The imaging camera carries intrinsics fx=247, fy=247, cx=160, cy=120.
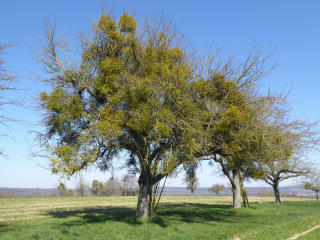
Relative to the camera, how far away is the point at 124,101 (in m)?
10.3

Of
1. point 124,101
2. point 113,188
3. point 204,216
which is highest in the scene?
point 124,101

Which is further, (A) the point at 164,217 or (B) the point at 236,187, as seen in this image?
(B) the point at 236,187

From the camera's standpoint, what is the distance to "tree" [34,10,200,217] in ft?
30.8

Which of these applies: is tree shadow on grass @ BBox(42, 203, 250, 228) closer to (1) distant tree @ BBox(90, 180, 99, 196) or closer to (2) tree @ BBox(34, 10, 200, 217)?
(2) tree @ BBox(34, 10, 200, 217)

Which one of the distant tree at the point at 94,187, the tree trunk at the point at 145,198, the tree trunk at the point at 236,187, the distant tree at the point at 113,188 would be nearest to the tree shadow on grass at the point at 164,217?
the tree trunk at the point at 145,198

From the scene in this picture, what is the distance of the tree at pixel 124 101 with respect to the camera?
30.8 feet

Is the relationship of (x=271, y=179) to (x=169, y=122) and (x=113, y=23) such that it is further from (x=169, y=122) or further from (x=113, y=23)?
(x=113, y=23)

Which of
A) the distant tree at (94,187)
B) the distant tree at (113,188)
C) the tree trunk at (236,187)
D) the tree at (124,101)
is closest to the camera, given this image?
the tree at (124,101)

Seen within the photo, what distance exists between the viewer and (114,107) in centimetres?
1002

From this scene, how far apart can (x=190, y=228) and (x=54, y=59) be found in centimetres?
884

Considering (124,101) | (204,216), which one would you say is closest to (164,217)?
(204,216)

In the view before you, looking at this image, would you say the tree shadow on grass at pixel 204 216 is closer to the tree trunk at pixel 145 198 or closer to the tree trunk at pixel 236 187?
the tree trunk at pixel 145 198

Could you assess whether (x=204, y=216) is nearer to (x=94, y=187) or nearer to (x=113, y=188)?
(x=94, y=187)

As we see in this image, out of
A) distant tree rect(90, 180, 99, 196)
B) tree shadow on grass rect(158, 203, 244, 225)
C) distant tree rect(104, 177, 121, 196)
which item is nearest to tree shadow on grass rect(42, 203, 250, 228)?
tree shadow on grass rect(158, 203, 244, 225)
